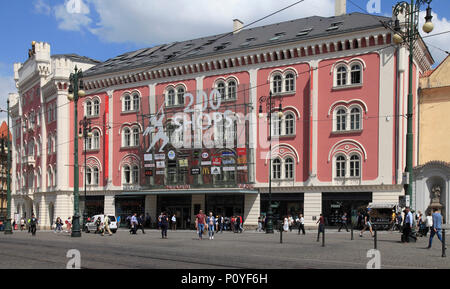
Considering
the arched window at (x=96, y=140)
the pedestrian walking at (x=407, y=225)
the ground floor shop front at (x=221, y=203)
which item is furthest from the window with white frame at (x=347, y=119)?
the arched window at (x=96, y=140)

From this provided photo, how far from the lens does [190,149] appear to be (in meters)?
47.1

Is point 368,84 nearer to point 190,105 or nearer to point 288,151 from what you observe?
point 288,151

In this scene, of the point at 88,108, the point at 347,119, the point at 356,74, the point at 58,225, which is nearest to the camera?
the point at 356,74

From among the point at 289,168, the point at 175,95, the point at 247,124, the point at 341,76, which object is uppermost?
the point at 341,76

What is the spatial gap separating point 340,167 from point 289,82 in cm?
799

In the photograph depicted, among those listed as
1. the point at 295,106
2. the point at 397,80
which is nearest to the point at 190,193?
the point at 295,106

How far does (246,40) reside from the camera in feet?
155

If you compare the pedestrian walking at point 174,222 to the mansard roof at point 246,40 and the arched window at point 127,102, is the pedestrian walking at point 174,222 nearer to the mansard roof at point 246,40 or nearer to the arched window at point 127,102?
the arched window at point 127,102

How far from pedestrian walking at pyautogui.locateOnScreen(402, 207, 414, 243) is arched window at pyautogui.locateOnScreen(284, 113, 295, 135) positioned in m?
20.9

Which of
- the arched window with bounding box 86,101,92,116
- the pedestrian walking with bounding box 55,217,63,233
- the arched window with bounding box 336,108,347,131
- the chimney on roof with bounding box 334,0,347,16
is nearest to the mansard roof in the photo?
the chimney on roof with bounding box 334,0,347,16

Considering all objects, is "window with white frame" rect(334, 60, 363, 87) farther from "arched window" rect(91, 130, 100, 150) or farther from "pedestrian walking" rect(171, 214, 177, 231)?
"arched window" rect(91, 130, 100, 150)

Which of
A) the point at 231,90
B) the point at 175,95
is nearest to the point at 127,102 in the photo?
the point at 175,95

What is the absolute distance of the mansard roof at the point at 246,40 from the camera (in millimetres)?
41500

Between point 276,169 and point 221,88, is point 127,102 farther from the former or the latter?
point 276,169
